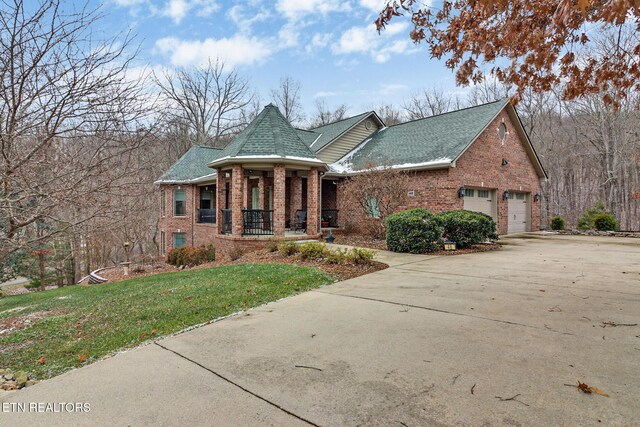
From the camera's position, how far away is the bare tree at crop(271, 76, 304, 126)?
118 ft

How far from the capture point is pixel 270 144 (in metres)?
12.9

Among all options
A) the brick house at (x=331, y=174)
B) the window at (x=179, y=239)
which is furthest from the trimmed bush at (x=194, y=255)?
the window at (x=179, y=239)

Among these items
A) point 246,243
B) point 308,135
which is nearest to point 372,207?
→ point 246,243

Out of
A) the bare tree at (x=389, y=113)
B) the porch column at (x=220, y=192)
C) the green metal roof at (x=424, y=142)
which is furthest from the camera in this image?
the bare tree at (x=389, y=113)

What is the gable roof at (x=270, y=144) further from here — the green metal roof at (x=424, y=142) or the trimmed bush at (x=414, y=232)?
the trimmed bush at (x=414, y=232)

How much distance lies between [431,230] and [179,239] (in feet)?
49.6

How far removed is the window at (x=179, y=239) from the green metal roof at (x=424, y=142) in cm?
945

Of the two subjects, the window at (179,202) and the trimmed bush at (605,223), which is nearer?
the trimmed bush at (605,223)

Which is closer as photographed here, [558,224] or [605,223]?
[605,223]

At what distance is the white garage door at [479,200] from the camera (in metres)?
14.7

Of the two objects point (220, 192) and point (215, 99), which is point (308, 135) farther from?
point (215, 99)

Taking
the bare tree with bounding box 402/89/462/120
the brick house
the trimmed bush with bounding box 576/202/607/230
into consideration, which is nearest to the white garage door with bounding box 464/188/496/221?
the brick house

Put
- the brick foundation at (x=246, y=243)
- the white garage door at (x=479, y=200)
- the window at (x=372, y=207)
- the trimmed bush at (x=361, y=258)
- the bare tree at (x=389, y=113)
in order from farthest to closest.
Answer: the bare tree at (x=389, y=113)
the white garage door at (x=479, y=200)
the window at (x=372, y=207)
the brick foundation at (x=246, y=243)
the trimmed bush at (x=361, y=258)

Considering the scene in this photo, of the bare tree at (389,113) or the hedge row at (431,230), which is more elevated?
the bare tree at (389,113)
